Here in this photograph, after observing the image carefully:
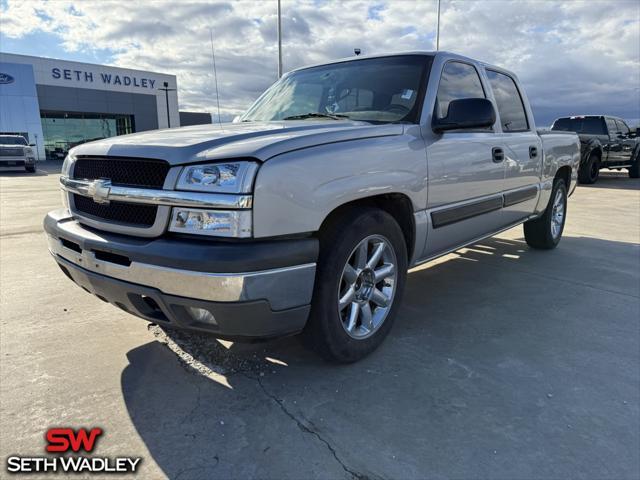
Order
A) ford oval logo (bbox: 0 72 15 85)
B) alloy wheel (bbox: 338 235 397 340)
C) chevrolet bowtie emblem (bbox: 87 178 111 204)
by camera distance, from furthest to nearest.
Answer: ford oval logo (bbox: 0 72 15 85) → alloy wheel (bbox: 338 235 397 340) → chevrolet bowtie emblem (bbox: 87 178 111 204)

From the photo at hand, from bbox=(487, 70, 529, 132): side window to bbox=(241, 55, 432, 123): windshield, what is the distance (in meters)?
1.20

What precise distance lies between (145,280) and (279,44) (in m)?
16.6

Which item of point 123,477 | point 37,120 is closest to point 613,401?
point 123,477

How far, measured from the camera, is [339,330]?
251 cm

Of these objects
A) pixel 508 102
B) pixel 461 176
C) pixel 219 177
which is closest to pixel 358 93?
pixel 461 176

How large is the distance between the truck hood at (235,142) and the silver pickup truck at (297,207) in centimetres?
1

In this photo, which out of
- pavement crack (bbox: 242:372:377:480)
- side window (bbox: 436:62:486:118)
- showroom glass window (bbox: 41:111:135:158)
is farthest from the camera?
showroom glass window (bbox: 41:111:135:158)

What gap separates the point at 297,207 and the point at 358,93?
5.11ft

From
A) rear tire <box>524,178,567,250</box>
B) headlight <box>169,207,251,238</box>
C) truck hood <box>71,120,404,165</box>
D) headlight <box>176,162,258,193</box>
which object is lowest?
rear tire <box>524,178,567,250</box>

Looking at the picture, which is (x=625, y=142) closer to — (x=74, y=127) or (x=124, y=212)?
(x=124, y=212)

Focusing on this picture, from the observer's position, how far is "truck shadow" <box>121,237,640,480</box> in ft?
6.35

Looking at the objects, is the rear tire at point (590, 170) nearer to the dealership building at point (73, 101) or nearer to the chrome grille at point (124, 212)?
the chrome grille at point (124, 212)

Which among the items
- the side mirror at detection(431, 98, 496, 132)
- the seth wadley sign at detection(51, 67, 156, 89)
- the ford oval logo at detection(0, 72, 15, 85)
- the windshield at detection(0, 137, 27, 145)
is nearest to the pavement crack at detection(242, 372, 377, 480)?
the side mirror at detection(431, 98, 496, 132)
